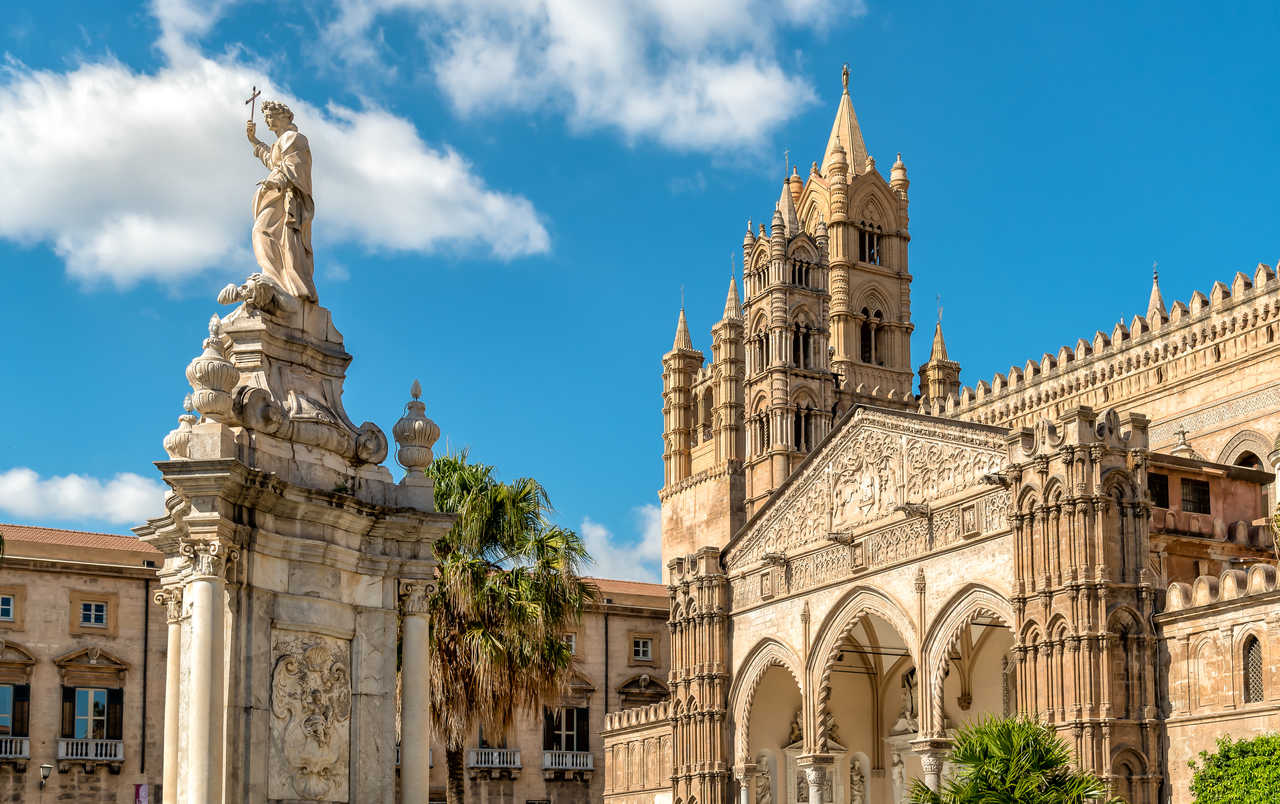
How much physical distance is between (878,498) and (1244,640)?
12.8 m

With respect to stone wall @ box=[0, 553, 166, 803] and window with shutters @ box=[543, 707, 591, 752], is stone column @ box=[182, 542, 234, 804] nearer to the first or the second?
stone wall @ box=[0, 553, 166, 803]

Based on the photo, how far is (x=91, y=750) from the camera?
50.0m

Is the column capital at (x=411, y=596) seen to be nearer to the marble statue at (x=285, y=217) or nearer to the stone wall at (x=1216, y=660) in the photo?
the marble statue at (x=285, y=217)

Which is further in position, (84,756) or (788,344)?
(788,344)

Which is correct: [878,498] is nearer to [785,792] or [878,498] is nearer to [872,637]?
[872,637]

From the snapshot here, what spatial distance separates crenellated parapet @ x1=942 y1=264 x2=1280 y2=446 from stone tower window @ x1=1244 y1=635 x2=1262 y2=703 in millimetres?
15546

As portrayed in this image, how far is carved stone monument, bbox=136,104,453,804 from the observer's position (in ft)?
45.4

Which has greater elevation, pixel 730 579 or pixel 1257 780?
pixel 730 579

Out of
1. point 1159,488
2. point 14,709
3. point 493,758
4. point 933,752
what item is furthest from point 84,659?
point 1159,488

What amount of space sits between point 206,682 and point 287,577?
4.96ft

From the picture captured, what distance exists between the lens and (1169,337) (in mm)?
52500

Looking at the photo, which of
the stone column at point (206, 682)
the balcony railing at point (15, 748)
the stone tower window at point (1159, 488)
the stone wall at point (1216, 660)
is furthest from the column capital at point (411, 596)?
the balcony railing at point (15, 748)

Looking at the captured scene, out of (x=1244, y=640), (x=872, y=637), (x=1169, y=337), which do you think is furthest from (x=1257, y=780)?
(x=1169, y=337)

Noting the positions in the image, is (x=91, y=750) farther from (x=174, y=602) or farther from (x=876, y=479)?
(x=174, y=602)
